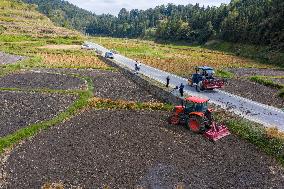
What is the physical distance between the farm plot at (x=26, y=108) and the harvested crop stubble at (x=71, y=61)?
2054cm

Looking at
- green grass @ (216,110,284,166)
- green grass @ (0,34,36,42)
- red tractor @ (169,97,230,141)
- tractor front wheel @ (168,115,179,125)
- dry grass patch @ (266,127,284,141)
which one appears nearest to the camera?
green grass @ (216,110,284,166)

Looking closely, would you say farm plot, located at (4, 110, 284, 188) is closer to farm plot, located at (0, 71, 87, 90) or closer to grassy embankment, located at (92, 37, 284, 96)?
farm plot, located at (0, 71, 87, 90)

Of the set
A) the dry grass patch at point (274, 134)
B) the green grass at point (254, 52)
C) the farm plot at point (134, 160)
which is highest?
the dry grass patch at point (274, 134)

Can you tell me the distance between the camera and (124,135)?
24.5 m

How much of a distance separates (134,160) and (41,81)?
955 inches

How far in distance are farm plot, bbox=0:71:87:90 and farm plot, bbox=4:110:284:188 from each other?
1371 cm

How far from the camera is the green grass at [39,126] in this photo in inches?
890

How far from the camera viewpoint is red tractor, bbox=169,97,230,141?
24312mm

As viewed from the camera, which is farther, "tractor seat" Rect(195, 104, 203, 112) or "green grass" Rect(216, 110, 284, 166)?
"tractor seat" Rect(195, 104, 203, 112)

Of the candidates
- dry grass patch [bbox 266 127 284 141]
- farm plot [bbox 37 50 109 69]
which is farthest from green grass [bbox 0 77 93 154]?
farm plot [bbox 37 50 109 69]

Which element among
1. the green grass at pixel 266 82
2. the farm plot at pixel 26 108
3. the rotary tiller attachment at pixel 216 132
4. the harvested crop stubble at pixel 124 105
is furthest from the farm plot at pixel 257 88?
the farm plot at pixel 26 108

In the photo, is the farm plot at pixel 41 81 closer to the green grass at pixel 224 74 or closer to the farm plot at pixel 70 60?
the farm plot at pixel 70 60

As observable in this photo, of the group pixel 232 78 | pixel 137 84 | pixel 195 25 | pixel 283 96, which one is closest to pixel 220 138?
pixel 283 96

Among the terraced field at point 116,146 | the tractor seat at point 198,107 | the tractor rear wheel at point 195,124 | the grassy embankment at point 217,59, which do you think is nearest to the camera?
the terraced field at point 116,146
